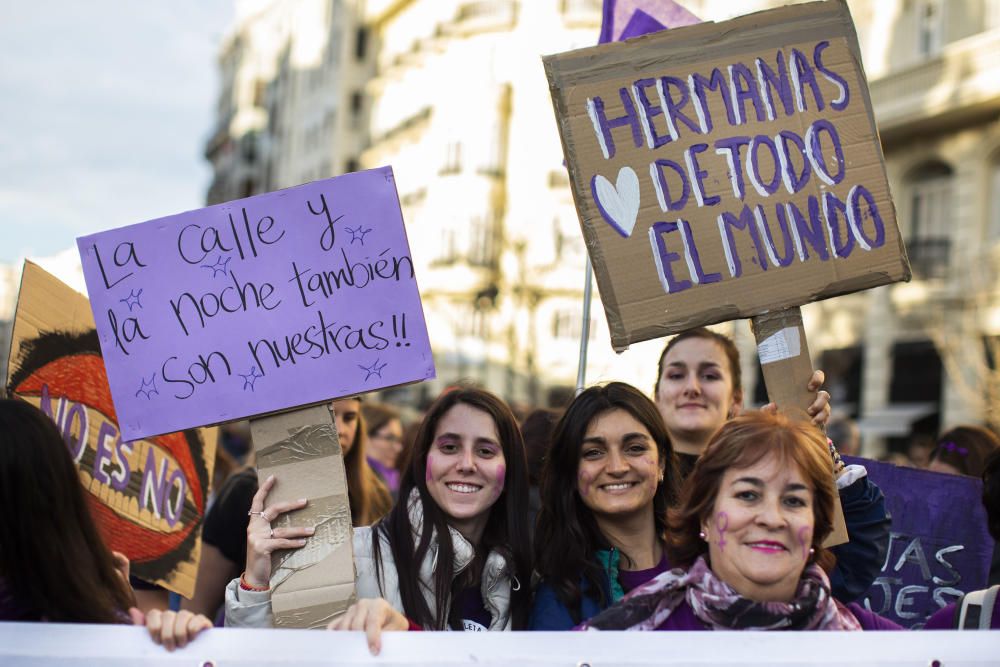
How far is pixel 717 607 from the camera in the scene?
2.48 meters

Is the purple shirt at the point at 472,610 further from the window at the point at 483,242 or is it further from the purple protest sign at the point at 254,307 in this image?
the window at the point at 483,242

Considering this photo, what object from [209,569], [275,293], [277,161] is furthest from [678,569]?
[277,161]

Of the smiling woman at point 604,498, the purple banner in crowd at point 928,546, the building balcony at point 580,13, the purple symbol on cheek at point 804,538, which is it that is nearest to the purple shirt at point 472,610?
the smiling woman at point 604,498

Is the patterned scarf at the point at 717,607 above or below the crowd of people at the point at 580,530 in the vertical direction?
below

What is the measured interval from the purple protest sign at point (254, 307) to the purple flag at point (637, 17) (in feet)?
6.02

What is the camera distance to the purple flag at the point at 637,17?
14.6 feet

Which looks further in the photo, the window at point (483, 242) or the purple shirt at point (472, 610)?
the window at point (483, 242)

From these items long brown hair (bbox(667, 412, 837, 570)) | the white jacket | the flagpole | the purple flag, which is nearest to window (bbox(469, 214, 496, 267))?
the purple flag

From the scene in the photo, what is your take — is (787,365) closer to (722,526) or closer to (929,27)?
(722,526)

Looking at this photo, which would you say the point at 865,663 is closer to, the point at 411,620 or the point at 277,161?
the point at 411,620

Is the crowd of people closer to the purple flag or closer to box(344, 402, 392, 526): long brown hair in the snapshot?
box(344, 402, 392, 526): long brown hair

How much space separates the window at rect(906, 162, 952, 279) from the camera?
18234mm

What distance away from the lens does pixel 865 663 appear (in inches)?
91.8

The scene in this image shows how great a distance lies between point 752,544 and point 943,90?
17.2 meters
